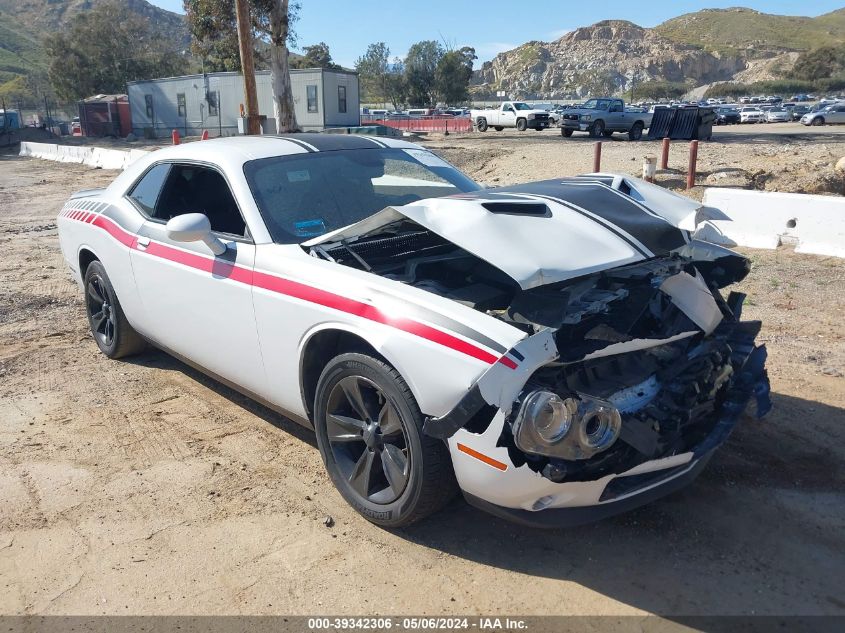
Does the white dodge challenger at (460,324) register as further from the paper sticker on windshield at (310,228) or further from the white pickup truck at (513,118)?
the white pickup truck at (513,118)

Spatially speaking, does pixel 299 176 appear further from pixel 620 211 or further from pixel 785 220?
pixel 785 220

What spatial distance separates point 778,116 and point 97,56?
55.9 metres

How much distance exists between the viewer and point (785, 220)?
806cm

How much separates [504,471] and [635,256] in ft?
3.83

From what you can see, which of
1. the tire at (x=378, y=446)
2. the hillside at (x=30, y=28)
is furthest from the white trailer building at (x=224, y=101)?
→ the hillside at (x=30, y=28)

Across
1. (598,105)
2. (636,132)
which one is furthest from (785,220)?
(598,105)

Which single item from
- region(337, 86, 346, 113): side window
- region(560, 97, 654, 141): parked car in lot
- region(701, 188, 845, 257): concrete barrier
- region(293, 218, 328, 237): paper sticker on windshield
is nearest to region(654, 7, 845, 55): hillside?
region(337, 86, 346, 113): side window

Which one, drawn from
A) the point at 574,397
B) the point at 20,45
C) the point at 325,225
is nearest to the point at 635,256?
the point at 574,397

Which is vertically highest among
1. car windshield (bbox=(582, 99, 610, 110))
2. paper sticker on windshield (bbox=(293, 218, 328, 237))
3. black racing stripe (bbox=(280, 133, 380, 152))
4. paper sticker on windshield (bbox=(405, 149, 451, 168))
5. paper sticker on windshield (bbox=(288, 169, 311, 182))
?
car windshield (bbox=(582, 99, 610, 110))

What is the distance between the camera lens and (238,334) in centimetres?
371

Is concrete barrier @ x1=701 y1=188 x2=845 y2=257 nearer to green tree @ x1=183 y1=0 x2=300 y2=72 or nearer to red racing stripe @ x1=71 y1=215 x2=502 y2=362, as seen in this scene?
red racing stripe @ x1=71 y1=215 x2=502 y2=362

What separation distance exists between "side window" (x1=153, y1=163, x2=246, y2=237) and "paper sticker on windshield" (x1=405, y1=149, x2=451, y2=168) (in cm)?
128

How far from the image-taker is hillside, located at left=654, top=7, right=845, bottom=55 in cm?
15500

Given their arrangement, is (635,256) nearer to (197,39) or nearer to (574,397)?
(574,397)
